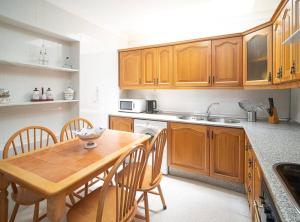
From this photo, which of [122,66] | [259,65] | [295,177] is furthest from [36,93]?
[259,65]

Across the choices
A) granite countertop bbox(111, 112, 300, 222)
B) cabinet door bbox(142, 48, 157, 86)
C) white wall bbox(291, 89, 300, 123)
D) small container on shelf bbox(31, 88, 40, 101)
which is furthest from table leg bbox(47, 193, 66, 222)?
white wall bbox(291, 89, 300, 123)

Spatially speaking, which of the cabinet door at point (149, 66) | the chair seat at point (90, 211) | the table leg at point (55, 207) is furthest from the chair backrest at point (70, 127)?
the cabinet door at point (149, 66)

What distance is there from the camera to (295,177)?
89cm

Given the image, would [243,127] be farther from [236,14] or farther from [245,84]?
[236,14]

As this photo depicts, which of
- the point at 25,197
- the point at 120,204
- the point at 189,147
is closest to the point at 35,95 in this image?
the point at 25,197

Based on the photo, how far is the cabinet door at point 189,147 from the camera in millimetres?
2385

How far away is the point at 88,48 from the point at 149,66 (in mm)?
1007

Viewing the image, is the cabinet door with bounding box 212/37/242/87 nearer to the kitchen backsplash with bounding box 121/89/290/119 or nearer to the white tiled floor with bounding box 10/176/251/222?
the kitchen backsplash with bounding box 121/89/290/119

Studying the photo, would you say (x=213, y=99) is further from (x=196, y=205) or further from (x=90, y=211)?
(x=90, y=211)

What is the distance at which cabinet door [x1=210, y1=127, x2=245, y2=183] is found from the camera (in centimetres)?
215

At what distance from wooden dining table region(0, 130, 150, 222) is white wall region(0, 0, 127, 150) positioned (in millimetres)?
972

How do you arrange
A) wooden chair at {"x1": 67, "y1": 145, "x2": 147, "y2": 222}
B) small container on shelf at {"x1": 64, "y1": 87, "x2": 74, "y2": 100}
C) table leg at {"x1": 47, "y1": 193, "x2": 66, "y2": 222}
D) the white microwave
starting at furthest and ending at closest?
1. the white microwave
2. small container on shelf at {"x1": 64, "y1": 87, "x2": 74, "y2": 100}
3. wooden chair at {"x1": 67, "y1": 145, "x2": 147, "y2": 222}
4. table leg at {"x1": 47, "y1": 193, "x2": 66, "y2": 222}

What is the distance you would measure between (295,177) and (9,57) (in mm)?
2606

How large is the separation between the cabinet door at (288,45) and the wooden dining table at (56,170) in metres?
1.53
